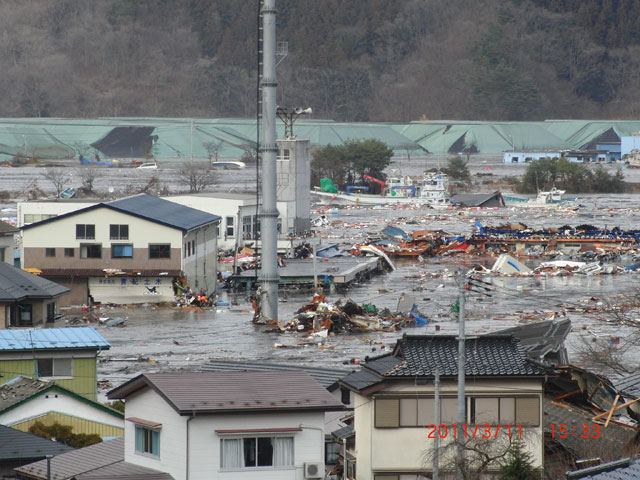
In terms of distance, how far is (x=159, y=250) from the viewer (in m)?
22.1

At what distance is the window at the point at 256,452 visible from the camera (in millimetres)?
7344

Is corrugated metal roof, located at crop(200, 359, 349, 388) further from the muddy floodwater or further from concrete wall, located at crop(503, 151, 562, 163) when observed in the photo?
concrete wall, located at crop(503, 151, 562, 163)

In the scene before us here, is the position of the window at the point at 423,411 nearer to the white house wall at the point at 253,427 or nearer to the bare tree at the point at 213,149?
the white house wall at the point at 253,427

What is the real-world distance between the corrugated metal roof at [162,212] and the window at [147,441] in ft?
47.4

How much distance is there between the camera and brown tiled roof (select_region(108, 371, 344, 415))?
24.1 feet

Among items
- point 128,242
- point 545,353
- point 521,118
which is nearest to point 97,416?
point 545,353

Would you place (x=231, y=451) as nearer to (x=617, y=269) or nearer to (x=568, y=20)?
(x=617, y=269)

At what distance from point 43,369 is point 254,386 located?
359 cm

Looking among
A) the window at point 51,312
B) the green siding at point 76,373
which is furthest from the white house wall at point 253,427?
the window at point 51,312

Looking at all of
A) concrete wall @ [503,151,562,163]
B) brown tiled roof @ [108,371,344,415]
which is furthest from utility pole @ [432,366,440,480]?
concrete wall @ [503,151,562,163]

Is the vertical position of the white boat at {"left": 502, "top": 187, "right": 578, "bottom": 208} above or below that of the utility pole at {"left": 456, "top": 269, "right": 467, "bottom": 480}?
above

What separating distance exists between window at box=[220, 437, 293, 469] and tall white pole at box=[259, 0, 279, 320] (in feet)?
39.3

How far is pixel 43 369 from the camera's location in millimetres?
10922

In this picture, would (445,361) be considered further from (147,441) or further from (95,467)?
(95,467)
